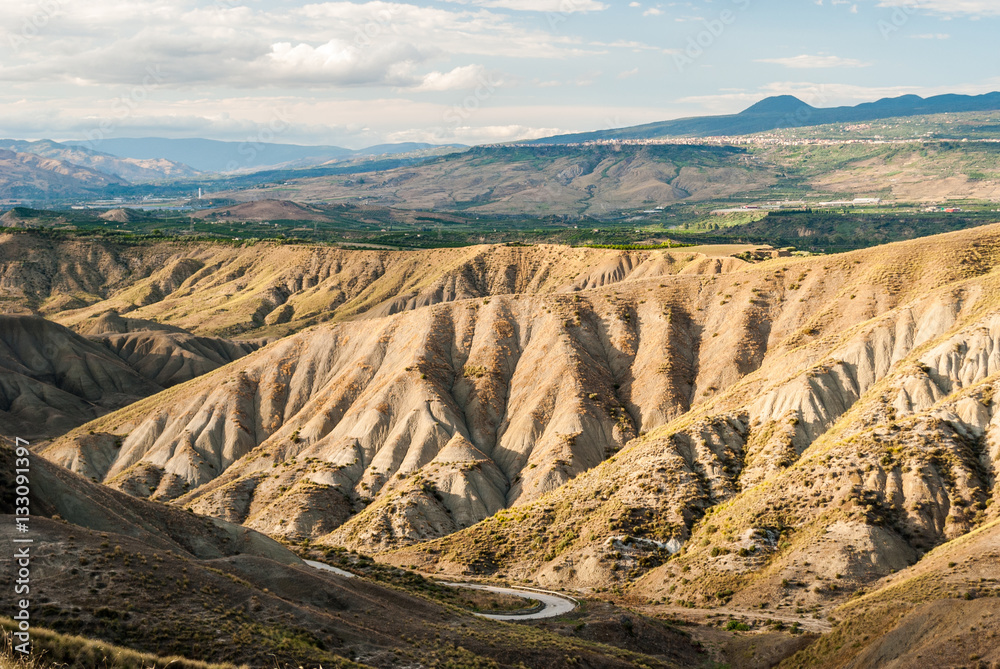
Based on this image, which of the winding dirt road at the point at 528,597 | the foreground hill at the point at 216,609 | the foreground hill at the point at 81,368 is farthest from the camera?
the foreground hill at the point at 81,368

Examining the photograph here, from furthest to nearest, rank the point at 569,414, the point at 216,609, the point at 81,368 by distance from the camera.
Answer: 1. the point at 81,368
2. the point at 569,414
3. the point at 216,609

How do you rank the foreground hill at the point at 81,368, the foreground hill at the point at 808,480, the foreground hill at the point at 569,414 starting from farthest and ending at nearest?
the foreground hill at the point at 81,368 < the foreground hill at the point at 569,414 < the foreground hill at the point at 808,480

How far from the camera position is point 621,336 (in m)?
98.9

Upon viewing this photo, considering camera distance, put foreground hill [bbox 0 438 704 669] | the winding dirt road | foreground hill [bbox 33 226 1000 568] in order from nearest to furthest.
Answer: foreground hill [bbox 0 438 704 669]
the winding dirt road
foreground hill [bbox 33 226 1000 568]

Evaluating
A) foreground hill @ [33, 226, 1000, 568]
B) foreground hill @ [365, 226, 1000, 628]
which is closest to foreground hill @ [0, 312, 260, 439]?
foreground hill @ [33, 226, 1000, 568]

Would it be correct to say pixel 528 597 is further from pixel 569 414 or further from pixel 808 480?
pixel 569 414

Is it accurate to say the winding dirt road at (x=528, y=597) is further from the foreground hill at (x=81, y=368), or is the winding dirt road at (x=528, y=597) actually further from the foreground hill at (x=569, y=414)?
the foreground hill at (x=81, y=368)

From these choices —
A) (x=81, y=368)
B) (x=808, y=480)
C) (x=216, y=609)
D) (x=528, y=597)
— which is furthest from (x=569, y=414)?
(x=81, y=368)

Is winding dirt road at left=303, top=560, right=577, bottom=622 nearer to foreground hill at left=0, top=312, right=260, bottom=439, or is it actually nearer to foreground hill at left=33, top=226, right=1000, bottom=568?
foreground hill at left=33, top=226, right=1000, bottom=568

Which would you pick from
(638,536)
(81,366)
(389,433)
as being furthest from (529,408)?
(81,366)

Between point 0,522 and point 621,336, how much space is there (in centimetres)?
7061

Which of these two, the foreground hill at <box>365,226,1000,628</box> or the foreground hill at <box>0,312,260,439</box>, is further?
the foreground hill at <box>0,312,260,439</box>

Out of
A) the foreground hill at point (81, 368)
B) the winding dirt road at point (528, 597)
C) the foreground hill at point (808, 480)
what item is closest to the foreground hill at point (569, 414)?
the foreground hill at point (808, 480)

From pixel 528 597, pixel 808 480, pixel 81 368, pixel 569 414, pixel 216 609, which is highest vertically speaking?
pixel 216 609
